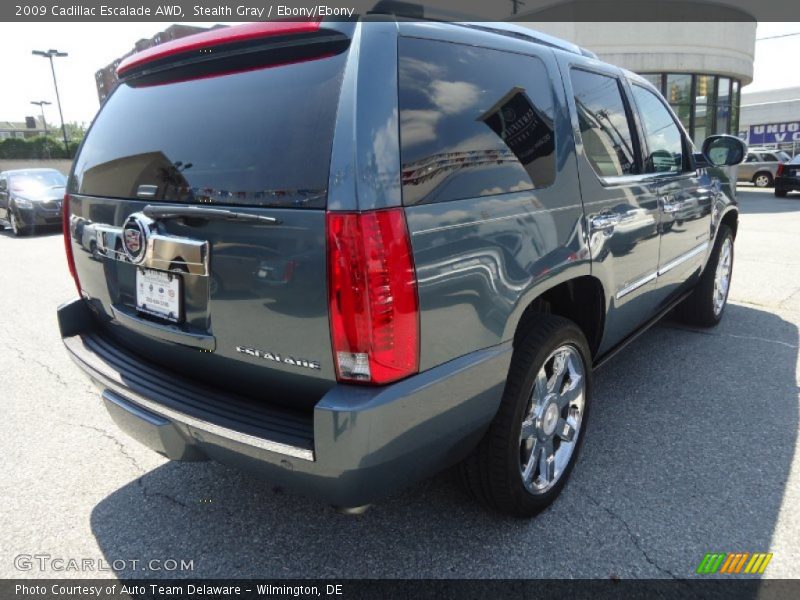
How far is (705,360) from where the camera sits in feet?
13.4

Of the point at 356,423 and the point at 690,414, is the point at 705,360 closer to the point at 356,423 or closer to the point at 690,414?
the point at 690,414

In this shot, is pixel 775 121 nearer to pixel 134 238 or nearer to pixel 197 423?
pixel 134 238

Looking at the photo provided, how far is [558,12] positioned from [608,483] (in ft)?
67.6

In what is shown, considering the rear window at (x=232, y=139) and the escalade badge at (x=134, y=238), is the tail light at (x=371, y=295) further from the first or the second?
the escalade badge at (x=134, y=238)

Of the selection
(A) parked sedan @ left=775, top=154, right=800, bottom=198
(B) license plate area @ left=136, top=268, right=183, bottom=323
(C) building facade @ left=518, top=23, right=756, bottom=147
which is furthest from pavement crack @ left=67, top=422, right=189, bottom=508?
(A) parked sedan @ left=775, top=154, right=800, bottom=198

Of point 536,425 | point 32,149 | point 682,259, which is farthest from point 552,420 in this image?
point 32,149

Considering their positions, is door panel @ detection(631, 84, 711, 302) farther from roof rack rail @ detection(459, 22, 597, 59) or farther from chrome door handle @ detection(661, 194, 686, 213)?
roof rack rail @ detection(459, 22, 597, 59)

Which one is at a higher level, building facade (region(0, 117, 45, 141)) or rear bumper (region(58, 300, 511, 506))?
building facade (region(0, 117, 45, 141))

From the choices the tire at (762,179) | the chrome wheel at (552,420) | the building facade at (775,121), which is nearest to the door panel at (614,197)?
the chrome wheel at (552,420)

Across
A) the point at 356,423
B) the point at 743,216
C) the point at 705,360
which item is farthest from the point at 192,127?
the point at 743,216

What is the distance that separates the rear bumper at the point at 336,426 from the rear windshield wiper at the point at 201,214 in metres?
0.56

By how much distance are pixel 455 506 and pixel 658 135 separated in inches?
100

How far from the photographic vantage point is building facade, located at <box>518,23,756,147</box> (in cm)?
1925

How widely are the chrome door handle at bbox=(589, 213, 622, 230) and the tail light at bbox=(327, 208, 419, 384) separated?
122 cm
